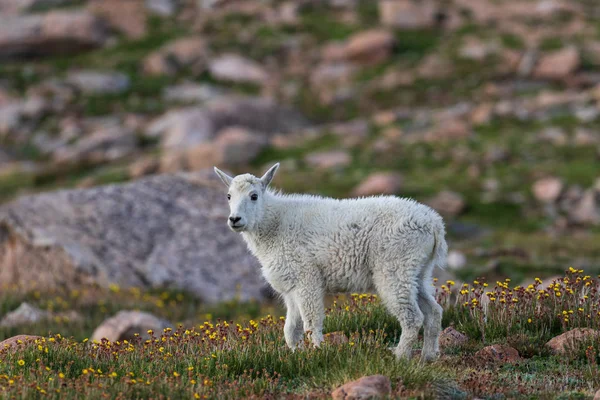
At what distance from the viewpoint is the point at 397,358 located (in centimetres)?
951

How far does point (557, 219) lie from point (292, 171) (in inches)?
434

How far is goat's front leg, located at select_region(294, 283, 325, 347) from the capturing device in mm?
10453

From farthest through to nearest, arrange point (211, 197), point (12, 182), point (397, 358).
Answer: point (12, 182) < point (211, 197) < point (397, 358)

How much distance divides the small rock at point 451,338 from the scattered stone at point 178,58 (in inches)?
1690

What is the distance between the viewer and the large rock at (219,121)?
42781 millimetres

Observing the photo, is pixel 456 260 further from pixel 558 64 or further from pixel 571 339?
pixel 558 64

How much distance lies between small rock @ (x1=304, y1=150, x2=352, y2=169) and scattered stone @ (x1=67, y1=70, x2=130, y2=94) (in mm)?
16449

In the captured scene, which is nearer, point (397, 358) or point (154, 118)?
point (397, 358)

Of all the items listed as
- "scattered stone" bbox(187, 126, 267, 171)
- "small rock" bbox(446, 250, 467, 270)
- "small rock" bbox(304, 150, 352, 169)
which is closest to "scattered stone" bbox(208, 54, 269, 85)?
"scattered stone" bbox(187, 126, 267, 171)

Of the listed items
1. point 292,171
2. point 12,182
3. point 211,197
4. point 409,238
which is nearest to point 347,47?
point 292,171

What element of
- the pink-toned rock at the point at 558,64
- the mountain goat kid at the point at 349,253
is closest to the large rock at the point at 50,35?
the pink-toned rock at the point at 558,64

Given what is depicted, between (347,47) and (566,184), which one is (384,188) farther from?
(347,47)

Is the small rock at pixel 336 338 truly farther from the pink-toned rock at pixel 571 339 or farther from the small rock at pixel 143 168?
the small rock at pixel 143 168

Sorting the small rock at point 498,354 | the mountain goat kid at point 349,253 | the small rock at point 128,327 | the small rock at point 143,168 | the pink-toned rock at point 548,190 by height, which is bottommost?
the small rock at point 128,327
